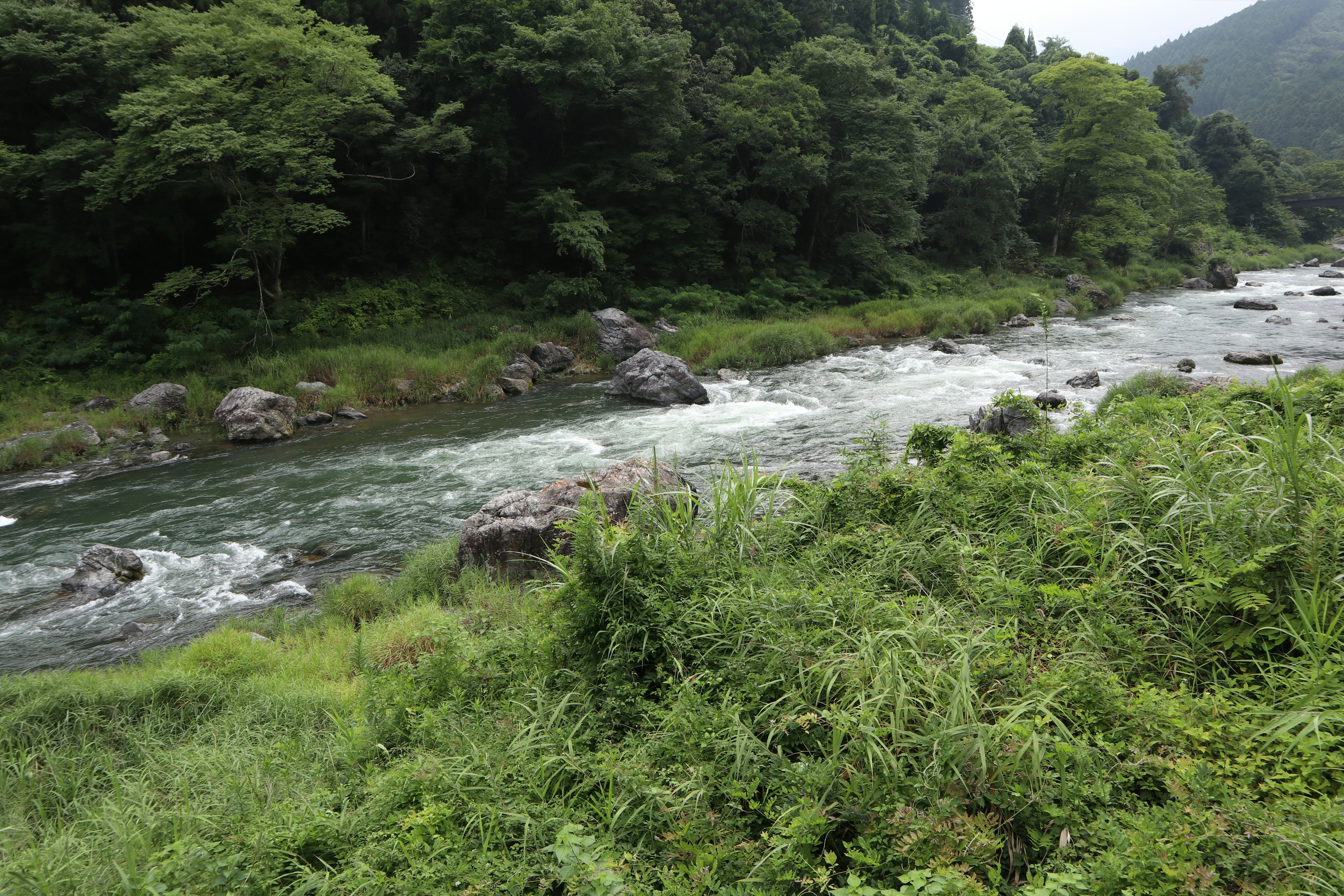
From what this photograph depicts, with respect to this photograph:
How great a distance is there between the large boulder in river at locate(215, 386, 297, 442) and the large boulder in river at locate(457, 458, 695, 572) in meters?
9.88

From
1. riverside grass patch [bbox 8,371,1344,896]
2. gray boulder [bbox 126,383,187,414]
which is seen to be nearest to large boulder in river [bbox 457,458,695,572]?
riverside grass patch [bbox 8,371,1344,896]

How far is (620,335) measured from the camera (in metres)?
22.9

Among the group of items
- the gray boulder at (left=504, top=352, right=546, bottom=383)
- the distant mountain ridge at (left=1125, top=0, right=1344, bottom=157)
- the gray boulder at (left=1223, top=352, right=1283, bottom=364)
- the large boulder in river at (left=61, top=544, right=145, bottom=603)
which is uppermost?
the distant mountain ridge at (left=1125, top=0, right=1344, bottom=157)

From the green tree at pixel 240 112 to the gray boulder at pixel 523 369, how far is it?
6819 millimetres

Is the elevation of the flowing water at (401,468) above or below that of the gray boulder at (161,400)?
below

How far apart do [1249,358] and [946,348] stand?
7656 millimetres

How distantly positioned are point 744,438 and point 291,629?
28.7ft

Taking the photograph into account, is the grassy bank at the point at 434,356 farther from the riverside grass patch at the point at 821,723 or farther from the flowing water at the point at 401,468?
the riverside grass patch at the point at 821,723

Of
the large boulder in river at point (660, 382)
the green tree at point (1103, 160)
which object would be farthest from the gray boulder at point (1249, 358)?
the green tree at point (1103, 160)

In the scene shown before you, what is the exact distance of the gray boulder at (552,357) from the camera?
22.1 metres

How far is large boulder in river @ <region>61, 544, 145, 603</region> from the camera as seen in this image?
A: 8.59 m

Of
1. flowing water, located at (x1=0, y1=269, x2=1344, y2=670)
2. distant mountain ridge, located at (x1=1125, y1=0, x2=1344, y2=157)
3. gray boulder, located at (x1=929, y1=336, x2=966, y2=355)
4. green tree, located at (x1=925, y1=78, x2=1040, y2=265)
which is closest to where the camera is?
flowing water, located at (x1=0, y1=269, x2=1344, y2=670)

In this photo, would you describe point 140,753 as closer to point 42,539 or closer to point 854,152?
point 42,539

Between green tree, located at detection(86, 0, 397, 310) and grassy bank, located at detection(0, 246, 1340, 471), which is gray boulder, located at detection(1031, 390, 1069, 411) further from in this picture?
green tree, located at detection(86, 0, 397, 310)
